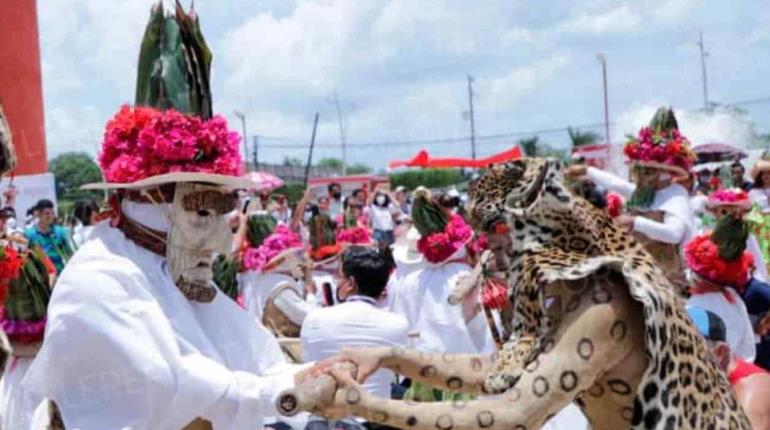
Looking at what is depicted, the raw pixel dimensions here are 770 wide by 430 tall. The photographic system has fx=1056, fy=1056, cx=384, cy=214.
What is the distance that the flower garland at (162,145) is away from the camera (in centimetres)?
389

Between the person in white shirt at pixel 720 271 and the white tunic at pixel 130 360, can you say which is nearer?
the white tunic at pixel 130 360

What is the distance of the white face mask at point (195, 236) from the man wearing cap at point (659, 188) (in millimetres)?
4091

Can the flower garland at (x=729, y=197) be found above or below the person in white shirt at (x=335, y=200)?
above

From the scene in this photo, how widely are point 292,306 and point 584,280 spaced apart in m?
5.48

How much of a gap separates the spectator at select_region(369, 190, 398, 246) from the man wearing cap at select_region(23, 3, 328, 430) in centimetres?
1448

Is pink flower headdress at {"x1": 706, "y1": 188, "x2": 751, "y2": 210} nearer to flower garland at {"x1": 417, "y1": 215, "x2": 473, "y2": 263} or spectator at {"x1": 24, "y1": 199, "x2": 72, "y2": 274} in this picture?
flower garland at {"x1": 417, "y1": 215, "x2": 473, "y2": 263}

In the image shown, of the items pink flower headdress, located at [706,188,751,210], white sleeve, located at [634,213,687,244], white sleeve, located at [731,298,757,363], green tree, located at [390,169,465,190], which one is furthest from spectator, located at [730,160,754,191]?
green tree, located at [390,169,465,190]

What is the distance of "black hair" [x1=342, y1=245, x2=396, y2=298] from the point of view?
5996 millimetres

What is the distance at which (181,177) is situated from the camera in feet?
12.6

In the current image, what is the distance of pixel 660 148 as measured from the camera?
8.24 m

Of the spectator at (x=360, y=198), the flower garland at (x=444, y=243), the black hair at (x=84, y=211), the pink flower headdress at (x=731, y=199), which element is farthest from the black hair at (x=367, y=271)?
the spectator at (x=360, y=198)

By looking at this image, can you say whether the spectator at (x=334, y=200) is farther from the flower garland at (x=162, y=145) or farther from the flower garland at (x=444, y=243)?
the flower garland at (x=162, y=145)

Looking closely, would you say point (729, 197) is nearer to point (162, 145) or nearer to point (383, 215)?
point (162, 145)

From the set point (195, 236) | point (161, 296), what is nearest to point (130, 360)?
point (161, 296)
